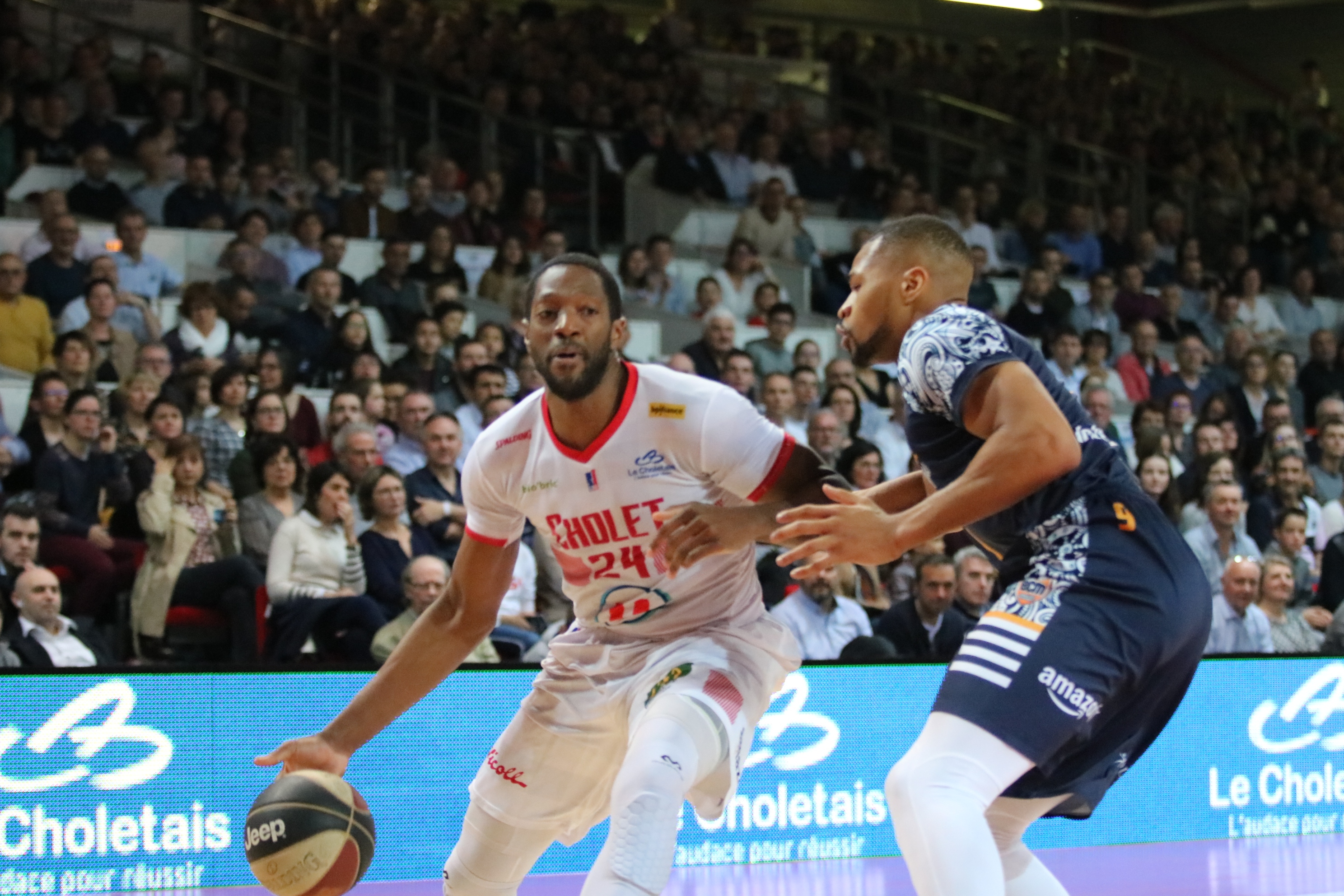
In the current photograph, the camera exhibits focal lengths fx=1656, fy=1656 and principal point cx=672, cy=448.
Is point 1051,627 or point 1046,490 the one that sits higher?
point 1046,490

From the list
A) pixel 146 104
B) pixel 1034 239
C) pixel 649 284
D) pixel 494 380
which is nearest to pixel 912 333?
pixel 494 380

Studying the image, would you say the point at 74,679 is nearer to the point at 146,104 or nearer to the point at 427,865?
the point at 427,865

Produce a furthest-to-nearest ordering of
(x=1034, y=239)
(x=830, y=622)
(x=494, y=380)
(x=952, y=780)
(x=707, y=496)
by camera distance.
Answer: (x=1034, y=239), (x=494, y=380), (x=830, y=622), (x=707, y=496), (x=952, y=780)

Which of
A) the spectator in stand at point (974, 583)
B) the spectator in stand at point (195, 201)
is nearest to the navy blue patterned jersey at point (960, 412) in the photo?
the spectator in stand at point (974, 583)

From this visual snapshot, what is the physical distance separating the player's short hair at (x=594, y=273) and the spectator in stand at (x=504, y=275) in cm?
806

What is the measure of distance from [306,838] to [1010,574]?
74.4 inches

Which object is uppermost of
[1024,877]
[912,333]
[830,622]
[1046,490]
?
[912,333]

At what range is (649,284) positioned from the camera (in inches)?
523

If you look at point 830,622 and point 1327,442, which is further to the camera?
point 1327,442

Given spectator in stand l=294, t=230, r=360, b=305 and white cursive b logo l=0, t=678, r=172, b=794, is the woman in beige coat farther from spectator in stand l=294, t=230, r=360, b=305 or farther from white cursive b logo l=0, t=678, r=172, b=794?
spectator in stand l=294, t=230, r=360, b=305

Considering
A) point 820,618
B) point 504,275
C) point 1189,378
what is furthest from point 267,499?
point 1189,378

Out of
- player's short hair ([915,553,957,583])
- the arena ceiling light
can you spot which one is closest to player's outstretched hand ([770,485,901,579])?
player's short hair ([915,553,957,583])

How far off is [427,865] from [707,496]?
3417 mm

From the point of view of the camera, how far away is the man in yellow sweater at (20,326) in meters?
10.1
